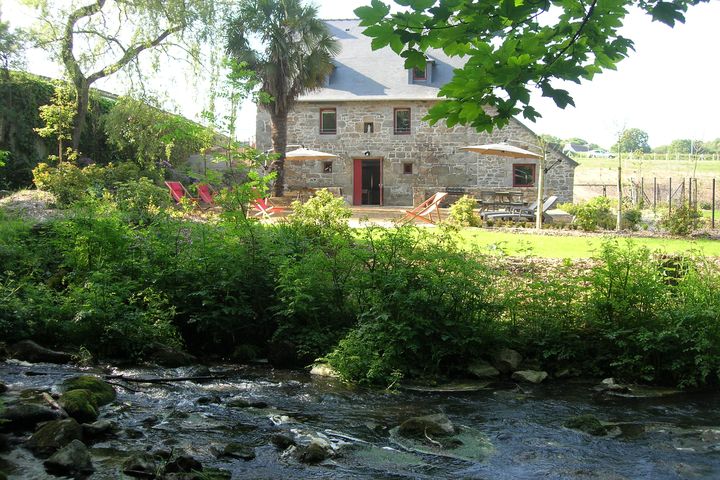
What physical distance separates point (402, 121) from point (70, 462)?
30.0m

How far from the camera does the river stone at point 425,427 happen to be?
19.9ft

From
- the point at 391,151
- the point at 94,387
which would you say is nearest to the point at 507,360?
the point at 94,387

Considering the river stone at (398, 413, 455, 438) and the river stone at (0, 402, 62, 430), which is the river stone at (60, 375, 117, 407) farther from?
the river stone at (398, 413, 455, 438)

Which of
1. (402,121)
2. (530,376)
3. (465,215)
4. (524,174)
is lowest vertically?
(530,376)

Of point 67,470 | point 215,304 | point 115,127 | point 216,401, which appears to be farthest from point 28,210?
point 67,470

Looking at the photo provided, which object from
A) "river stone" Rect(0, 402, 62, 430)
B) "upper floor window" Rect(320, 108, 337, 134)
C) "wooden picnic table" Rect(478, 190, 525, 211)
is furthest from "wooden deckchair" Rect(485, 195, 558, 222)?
"river stone" Rect(0, 402, 62, 430)

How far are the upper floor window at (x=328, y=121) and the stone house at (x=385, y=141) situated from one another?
0.05 meters

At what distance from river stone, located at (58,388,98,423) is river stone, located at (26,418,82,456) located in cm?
41

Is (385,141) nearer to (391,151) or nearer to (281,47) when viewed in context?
(391,151)

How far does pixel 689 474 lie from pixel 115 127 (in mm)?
22768

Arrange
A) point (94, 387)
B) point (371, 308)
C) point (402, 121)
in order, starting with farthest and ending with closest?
1. point (402, 121)
2. point (371, 308)
3. point (94, 387)

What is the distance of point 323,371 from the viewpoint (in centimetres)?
823

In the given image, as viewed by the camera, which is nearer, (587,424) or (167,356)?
(587,424)

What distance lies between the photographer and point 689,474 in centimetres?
531
